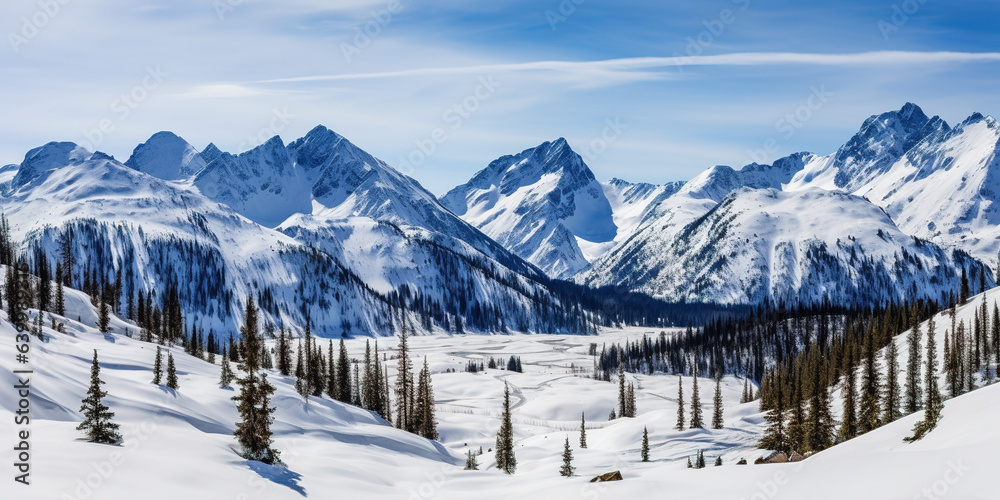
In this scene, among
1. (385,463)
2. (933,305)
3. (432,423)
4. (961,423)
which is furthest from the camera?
(933,305)

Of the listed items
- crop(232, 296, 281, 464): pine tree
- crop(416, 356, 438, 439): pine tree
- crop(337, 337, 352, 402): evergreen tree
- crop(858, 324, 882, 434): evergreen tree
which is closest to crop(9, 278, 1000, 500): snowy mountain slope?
crop(232, 296, 281, 464): pine tree

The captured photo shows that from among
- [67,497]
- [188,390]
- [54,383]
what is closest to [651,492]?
[67,497]

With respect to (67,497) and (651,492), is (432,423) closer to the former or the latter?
(651,492)

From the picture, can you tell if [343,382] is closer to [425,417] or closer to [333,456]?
[425,417]

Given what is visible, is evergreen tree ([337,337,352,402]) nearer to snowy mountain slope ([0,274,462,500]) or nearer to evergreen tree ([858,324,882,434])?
snowy mountain slope ([0,274,462,500])

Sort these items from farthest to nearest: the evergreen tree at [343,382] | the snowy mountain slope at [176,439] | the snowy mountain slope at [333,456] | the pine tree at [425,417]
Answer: the evergreen tree at [343,382]
the pine tree at [425,417]
the snowy mountain slope at [176,439]
the snowy mountain slope at [333,456]

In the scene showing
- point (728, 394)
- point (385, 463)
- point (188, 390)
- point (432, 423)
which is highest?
point (188, 390)

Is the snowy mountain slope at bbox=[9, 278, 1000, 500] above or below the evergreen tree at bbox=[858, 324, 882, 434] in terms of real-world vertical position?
above

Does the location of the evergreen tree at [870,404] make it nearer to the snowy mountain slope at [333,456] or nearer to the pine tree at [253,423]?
the snowy mountain slope at [333,456]

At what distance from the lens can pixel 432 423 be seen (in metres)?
90.0

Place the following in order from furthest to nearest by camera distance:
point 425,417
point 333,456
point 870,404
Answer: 1. point 425,417
2. point 870,404
3. point 333,456

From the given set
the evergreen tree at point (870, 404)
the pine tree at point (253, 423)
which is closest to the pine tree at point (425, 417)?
the pine tree at point (253, 423)

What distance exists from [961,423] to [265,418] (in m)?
34.6

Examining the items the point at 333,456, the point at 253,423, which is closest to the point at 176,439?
the point at 253,423
